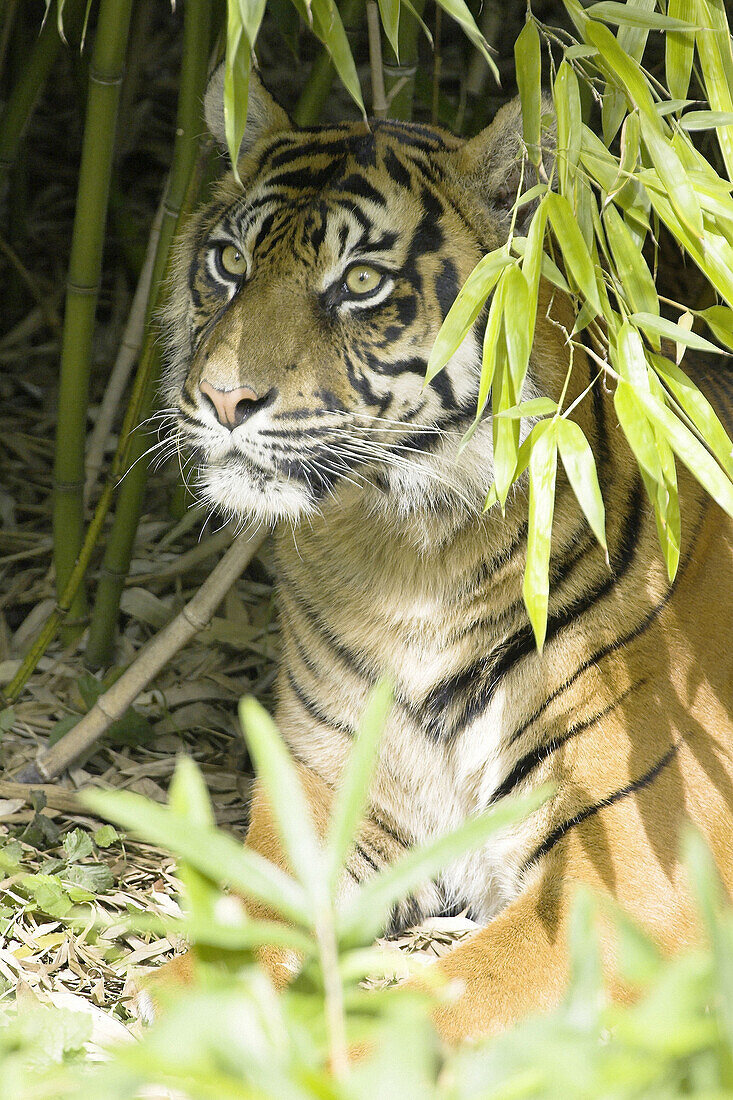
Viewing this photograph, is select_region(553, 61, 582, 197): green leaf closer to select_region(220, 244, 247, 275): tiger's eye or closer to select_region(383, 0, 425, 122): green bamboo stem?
select_region(220, 244, 247, 275): tiger's eye

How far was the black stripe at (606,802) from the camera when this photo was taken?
1.60 meters

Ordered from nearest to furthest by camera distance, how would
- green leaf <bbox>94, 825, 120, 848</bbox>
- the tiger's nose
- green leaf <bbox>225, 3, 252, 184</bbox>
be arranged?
green leaf <bbox>225, 3, 252, 184</bbox>
the tiger's nose
green leaf <bbox>94, 825, 120, 848</bbox>

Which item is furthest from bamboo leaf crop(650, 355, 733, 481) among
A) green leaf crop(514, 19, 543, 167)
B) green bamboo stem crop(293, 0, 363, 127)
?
green bamboo stem crop(293, 0, 363, 127)

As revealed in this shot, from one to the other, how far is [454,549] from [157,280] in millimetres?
853

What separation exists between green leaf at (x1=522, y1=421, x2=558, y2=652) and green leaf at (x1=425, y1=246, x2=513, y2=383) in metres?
0.14

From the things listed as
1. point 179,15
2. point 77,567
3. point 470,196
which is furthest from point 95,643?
point 179,15

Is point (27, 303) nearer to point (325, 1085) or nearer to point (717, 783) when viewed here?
point (717, 783)

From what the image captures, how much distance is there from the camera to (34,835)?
197cm

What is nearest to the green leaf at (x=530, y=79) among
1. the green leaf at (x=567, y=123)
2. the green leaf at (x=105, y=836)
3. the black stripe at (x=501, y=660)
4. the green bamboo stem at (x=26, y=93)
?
the green leaf at (x=567, y=123)

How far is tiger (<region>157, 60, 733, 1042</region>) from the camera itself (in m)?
1.54

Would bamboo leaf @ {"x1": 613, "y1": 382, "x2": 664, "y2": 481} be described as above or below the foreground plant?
above

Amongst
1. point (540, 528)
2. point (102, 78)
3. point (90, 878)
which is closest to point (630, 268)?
point (540, 528)

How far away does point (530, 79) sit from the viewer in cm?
131

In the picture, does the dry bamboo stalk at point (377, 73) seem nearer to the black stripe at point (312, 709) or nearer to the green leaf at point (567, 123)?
the green leaf at point (567, 123)
